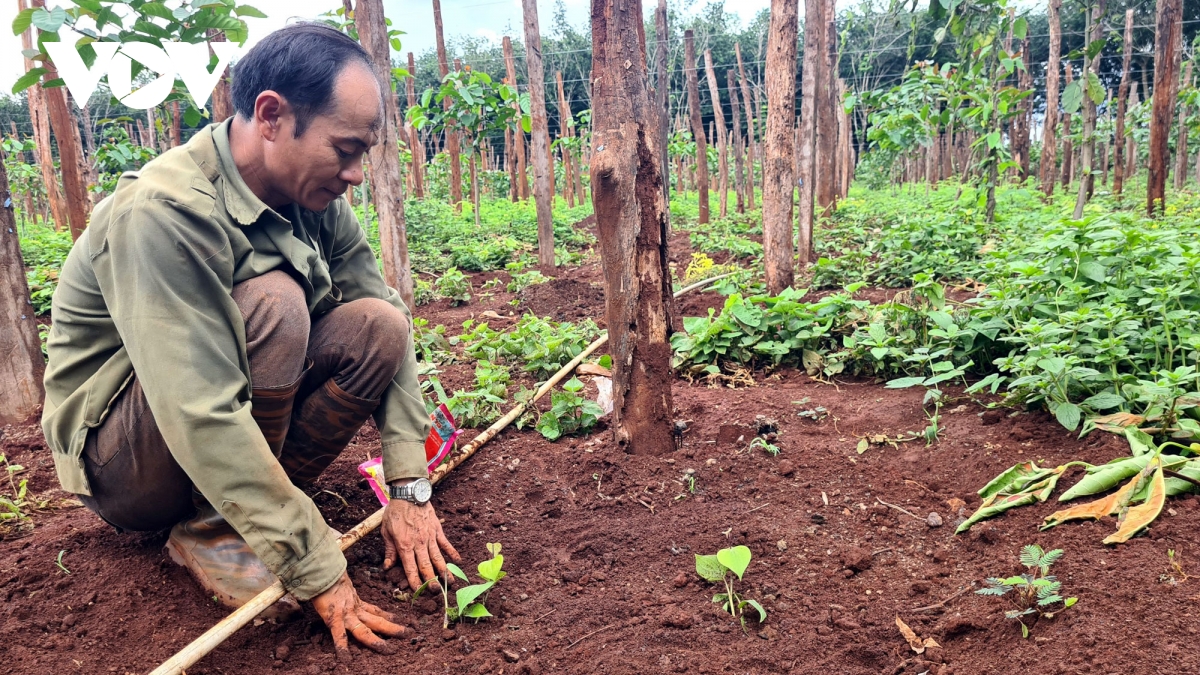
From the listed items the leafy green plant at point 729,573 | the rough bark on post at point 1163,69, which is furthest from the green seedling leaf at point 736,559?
the rough bark on post at point 1163,69

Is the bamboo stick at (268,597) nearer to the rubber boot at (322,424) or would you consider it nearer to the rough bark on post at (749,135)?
the rubber boot at (322,424)

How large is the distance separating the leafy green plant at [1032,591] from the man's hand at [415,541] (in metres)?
1.25

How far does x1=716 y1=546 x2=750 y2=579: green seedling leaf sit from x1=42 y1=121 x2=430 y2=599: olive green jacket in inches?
33.3

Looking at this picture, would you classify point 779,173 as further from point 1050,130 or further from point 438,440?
point 1050,130

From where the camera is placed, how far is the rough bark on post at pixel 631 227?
2.26 meters

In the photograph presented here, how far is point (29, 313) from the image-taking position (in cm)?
327

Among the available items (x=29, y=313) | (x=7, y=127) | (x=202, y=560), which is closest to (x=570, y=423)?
(x=202, y=560)

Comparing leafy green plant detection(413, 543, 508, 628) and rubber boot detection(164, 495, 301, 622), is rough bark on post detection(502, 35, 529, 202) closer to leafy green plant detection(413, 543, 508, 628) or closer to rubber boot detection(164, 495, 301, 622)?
rubber boot detection(164, 495, 301, 622)

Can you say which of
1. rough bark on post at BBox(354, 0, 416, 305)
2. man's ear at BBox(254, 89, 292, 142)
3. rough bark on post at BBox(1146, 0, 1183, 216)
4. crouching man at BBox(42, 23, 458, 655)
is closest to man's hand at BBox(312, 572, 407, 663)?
crouching man at BBox(42, 23, 458, 655)

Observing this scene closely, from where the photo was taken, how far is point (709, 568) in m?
1.77

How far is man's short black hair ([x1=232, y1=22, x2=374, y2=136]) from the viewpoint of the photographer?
1.61 m

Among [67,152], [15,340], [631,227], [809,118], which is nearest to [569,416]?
[631,227]

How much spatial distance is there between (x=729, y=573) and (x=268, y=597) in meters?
1.07

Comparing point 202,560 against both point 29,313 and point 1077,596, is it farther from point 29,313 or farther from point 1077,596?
point 29,313
